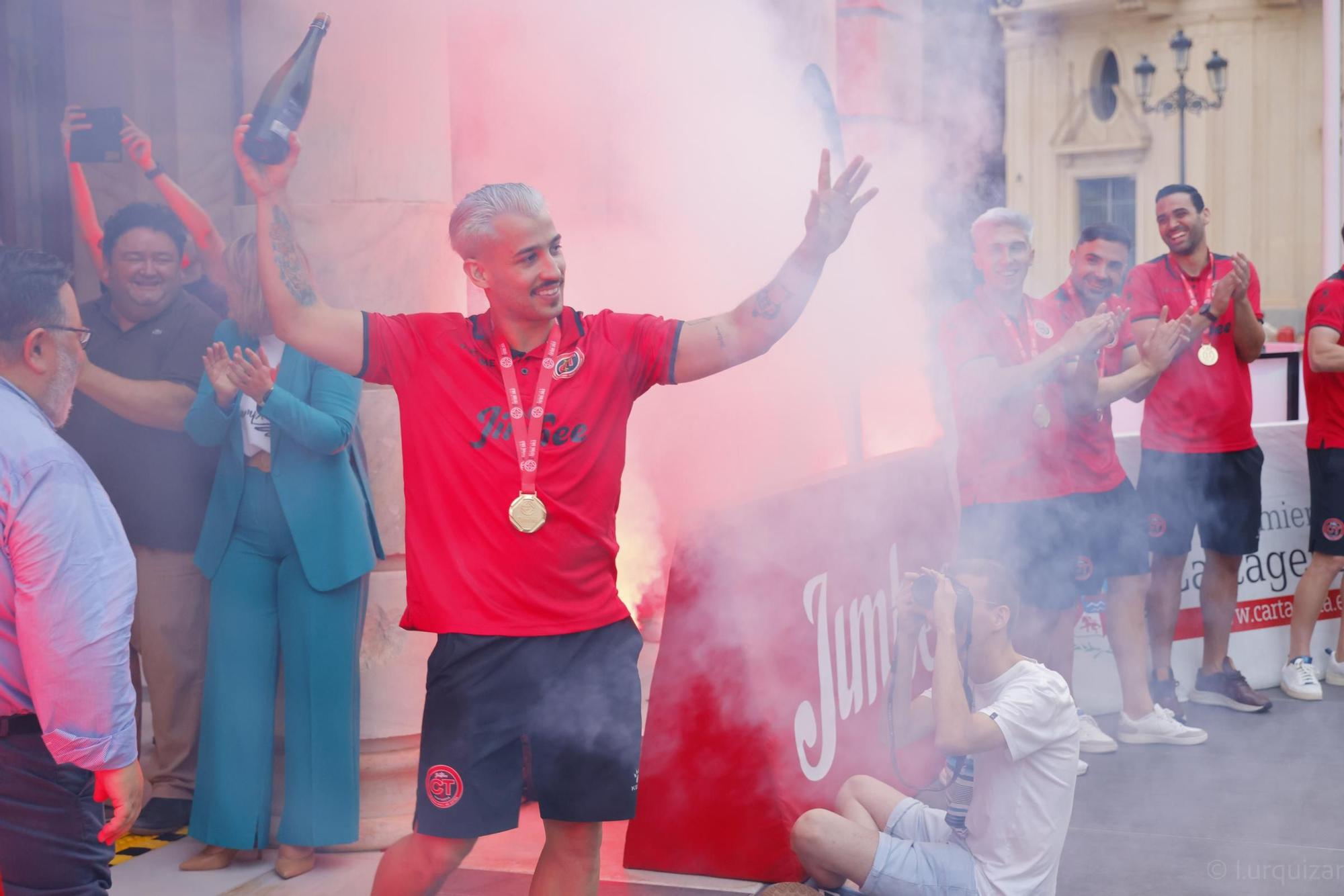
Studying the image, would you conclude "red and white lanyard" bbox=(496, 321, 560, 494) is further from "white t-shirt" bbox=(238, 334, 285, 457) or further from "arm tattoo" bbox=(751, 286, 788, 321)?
"white t-shirt" bbox=(238, 334, 285, 457)

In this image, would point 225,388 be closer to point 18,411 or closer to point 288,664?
point 288,664

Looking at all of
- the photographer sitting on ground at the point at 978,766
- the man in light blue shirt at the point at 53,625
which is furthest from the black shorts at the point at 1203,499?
the man in light blue shirt at the point at 53,625

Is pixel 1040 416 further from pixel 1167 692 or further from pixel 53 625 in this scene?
pixel 53 625

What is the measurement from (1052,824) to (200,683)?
2.38m

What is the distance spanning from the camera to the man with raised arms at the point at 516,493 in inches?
99.4

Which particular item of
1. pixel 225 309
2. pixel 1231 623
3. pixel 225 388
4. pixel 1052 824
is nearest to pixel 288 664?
pixel 225 388

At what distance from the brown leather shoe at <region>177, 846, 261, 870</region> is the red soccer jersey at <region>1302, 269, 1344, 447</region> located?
4.32 metres

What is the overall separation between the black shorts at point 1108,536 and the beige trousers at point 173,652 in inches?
107

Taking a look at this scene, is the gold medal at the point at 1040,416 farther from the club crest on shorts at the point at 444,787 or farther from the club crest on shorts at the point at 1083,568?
the club crest on shorts at the point at 444,787

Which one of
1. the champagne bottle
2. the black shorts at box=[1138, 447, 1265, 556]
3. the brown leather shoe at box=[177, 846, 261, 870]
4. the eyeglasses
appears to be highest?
the champagne bottle

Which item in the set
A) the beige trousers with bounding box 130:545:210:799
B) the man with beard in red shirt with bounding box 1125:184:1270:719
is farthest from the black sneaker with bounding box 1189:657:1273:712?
the beige trousers with bounding box 130:545:210:799

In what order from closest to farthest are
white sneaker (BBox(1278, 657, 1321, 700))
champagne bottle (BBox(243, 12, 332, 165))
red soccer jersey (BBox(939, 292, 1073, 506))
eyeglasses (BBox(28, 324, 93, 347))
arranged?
eyeglasses (BBox(28, 324, 93, 347)) < champagne bottle (BBox(243, 12, 332, 165)) < red soccer jersey (BBox(939, 292, 1073, 506)) < white sneaker (BBox(1278, 657, 1321, 700))

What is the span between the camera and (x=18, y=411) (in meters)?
2.13

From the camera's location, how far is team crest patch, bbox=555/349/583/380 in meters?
2.58
